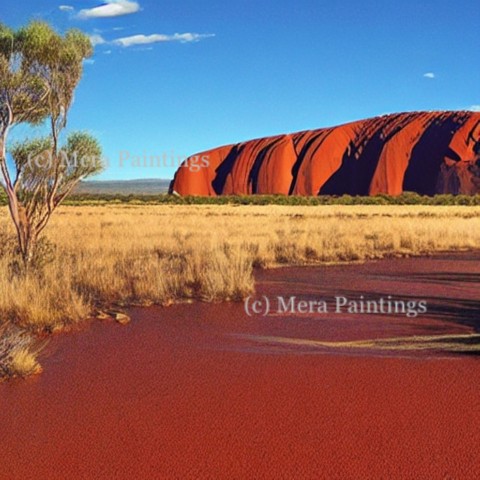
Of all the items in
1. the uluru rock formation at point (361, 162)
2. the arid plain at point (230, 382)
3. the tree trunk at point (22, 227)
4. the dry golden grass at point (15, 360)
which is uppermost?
the uluru rock formation at point (361, 162)

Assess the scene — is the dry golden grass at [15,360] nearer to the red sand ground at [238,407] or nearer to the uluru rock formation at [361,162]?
the red sand ground at [238,407]

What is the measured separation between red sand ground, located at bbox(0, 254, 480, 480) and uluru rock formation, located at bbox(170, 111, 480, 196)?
210 feet

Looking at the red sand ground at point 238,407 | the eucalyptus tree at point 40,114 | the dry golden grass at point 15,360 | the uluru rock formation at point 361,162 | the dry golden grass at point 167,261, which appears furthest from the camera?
the uluru rock formation at point 361,162

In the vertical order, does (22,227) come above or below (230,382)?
above

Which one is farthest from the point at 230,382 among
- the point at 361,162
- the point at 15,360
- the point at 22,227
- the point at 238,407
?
the point at 361,162

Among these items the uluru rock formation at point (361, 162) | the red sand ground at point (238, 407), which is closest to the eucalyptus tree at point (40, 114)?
the red sand ground at point (238, 407)

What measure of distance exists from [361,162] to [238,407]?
74668 mm

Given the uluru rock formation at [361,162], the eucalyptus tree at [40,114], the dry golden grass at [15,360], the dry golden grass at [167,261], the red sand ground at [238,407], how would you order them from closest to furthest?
the red sand ground at [238,407]
the dry golden grass at [15,360]
the dry golden grass at [167,261]
the eucalyptus tree at [40,114]
the uluru rock formation at [361,162]

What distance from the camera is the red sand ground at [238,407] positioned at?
3637 millimetres

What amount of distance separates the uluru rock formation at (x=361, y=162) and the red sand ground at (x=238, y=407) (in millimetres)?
64081

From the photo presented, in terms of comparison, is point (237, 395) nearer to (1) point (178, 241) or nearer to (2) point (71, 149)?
(2) point (71, 149)

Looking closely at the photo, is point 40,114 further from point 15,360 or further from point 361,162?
point 361,162

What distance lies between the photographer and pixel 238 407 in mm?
4609

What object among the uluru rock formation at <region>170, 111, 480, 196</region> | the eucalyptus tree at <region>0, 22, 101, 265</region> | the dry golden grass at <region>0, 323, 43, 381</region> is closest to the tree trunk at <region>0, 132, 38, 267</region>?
the eucalyptus tree at <region>0, 22, 101, 265</region>
